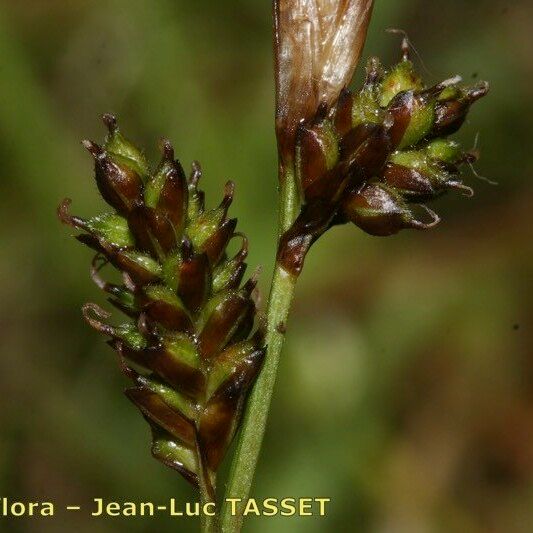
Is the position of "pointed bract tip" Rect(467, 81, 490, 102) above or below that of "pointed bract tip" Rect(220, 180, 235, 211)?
above

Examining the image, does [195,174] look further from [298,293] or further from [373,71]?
[298,293]

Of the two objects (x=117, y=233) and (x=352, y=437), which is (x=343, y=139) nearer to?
(x=117, y=233)

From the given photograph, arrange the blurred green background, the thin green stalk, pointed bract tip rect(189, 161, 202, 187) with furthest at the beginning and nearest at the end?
the blurred green background
pointed bract tip rect(189, 161, 202, 187)
the thin green stalk

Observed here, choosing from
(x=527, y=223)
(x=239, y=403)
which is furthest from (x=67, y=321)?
(x=239, y=403)

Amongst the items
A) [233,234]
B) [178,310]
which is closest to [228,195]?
[233,234]

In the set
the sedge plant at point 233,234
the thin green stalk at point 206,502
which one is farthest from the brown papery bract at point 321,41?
the thin green stalk at point 206,502

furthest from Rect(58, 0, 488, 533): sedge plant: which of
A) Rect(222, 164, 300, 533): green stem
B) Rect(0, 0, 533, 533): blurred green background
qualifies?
Rect(0, 0, 533, 533): blurred green background

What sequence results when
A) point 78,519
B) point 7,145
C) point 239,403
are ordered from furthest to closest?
point 7,145 < point 78,519 < point 239,403

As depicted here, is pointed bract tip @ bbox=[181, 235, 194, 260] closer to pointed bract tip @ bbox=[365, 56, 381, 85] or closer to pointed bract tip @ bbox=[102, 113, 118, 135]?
pointed bract tip @ bbox=[102, 113, 118, 135]
